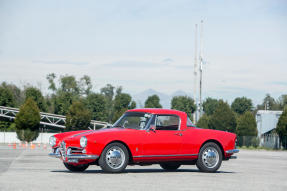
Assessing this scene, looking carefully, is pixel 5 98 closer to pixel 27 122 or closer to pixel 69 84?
pixel 27 122

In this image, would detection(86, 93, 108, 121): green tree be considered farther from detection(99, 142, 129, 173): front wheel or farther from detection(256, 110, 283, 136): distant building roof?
detection(99, 142, 129, 173): front wheel

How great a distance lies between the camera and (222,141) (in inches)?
555

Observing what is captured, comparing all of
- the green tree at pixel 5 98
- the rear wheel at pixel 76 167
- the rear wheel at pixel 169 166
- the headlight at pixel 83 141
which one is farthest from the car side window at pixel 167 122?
the green tree at pixel 5 98

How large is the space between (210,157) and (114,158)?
2.85m

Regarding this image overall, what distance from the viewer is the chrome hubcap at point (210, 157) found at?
45.5ft

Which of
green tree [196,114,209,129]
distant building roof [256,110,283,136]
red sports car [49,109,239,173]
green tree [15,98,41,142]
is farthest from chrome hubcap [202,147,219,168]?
distant building roof [256,110,283,136]

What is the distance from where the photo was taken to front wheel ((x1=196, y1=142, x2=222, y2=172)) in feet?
45.3

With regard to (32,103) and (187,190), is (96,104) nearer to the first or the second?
(32,103)

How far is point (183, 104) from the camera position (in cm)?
12250

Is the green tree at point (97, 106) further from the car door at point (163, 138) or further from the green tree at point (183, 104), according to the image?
the car door at point (163, 138)

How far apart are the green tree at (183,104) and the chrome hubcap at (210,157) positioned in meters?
107

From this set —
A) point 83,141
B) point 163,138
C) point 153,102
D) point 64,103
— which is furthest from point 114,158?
point 153,102

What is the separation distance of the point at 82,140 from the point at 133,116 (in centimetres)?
184

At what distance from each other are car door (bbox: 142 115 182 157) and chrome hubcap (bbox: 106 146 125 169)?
62 cm
